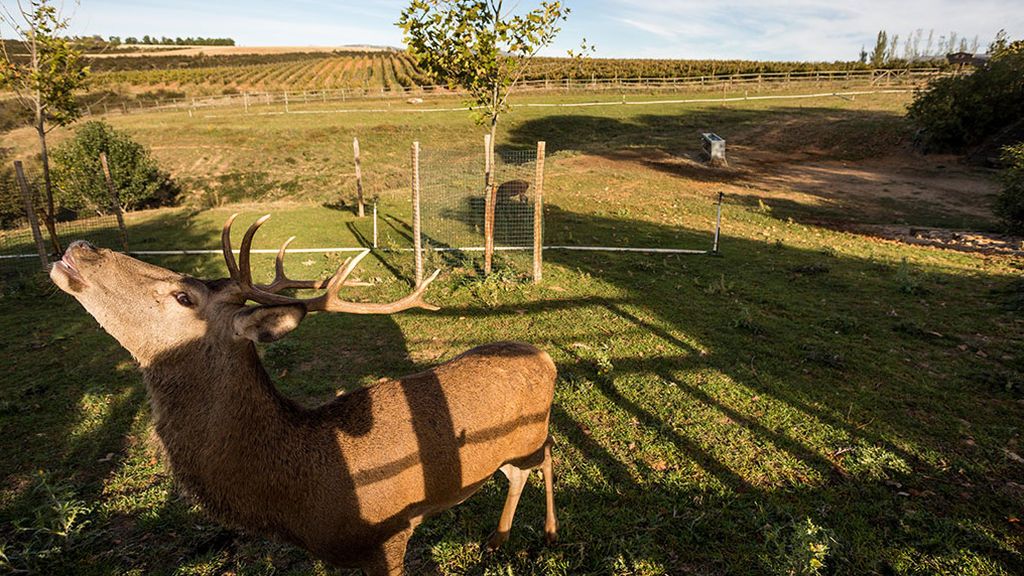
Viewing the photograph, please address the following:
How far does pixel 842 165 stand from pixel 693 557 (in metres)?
28.9

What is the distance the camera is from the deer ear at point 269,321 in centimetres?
284

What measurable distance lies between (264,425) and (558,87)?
192 ft

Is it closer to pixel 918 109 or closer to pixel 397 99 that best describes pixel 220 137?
pixel 397 99

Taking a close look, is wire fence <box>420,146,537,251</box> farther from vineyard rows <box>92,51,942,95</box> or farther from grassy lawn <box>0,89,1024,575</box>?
vineyard rows <box>92,51,942,95</box>

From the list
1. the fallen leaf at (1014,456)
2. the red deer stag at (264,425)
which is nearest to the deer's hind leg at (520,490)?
the red deer stag at (264,425)

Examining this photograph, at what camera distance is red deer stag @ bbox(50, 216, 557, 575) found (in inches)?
116

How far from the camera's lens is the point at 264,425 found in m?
3.10

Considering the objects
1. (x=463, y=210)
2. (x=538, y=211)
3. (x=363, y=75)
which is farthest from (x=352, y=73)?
(x=538, y=211)

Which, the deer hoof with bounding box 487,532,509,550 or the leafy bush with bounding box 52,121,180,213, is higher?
the leafy bush with bounding box 52,121,180,213

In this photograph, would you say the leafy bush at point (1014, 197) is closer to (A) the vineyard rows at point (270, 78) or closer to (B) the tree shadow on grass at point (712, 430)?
(B) the tree shadow on grass at point (712, 430)

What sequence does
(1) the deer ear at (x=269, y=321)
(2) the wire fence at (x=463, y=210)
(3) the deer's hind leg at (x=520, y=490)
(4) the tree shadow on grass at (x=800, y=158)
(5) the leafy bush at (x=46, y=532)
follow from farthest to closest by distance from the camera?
(4) the tree shadow on grass at (x=800, y=158) → (2) the wire fence at (x=463, y=210) → (3) the deer's hind leg at (x=520, y=490) → (5) the leafy bush at (x=46, y=532) → (1) the deer ear at (x=269, y=321)

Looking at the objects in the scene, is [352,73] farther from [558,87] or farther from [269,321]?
[269,321]

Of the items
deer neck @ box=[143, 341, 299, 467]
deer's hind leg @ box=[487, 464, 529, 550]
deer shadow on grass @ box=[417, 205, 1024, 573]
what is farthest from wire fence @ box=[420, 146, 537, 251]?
deer neck @ box=[143, 341, 299, 467]

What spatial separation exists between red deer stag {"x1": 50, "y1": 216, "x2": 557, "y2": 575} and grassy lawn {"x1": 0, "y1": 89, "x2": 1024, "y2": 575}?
2.27 ft
